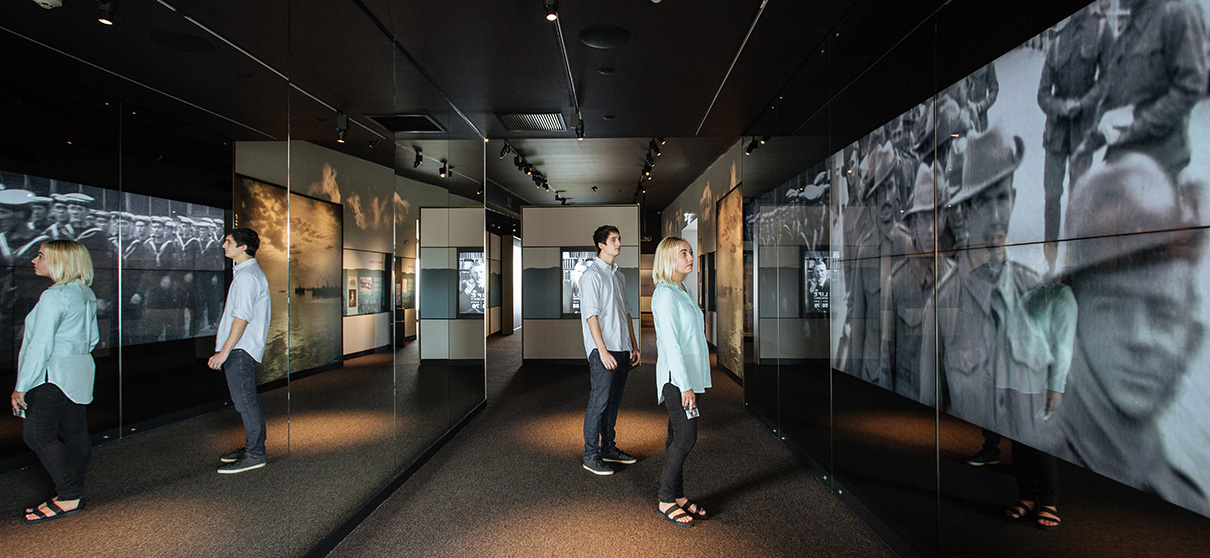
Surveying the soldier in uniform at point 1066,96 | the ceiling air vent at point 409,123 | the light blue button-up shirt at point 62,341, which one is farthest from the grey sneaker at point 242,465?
the soldier in uniform at point 1066,96

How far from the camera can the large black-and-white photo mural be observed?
4.67 feet

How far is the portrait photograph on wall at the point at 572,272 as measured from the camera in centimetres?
966

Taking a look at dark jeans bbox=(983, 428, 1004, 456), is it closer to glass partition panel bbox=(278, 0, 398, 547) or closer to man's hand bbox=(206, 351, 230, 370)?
man's hand bbox=(206, 351, 230, 370)

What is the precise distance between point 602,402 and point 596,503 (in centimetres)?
83

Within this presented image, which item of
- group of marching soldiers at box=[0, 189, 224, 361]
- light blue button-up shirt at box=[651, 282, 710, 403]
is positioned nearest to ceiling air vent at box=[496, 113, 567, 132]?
light blue button-up shirt at box=[651, 282, 710, 403]

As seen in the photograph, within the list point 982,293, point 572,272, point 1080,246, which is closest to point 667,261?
point 982,293

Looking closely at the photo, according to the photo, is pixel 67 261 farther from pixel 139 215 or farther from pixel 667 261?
pixel 667 261

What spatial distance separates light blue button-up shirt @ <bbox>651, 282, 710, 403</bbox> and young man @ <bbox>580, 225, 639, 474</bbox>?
94 centimetres

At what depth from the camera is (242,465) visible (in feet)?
6.85

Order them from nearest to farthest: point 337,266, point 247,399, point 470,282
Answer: point 247,399 < point 337,266 < point 470,282

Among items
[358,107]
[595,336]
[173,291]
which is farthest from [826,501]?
[358,107]

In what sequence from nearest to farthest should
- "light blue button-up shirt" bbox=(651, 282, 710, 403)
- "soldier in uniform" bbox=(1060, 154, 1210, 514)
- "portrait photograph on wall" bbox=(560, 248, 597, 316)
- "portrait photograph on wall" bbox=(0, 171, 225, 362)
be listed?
"portrait photograph on wall" bbox=(0, 171, 225, 362) < "soldier in uniform" bbox=(1060, 154, 1210, 514) < "light blue button-up shirt" bbox=(651, 282, 710, 403) < "portrait photograph on wall" bbox=(560, 248, 597, 316)

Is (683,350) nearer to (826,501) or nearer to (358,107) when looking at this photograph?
(826,501)

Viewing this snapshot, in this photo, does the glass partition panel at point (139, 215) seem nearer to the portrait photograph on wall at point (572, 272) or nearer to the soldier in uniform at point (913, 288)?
the soldier in uniform at point (913, 288)
